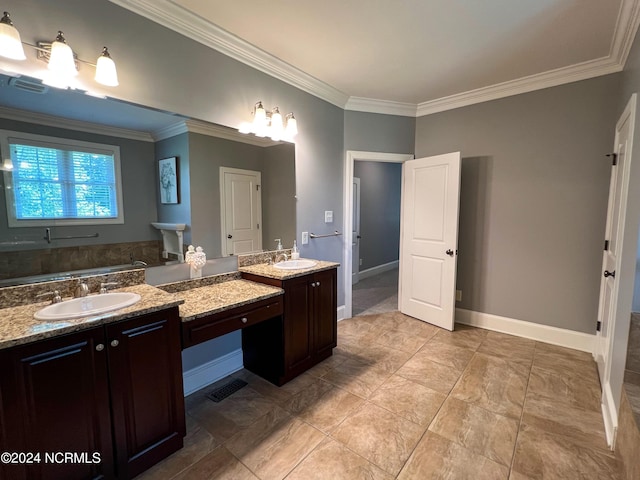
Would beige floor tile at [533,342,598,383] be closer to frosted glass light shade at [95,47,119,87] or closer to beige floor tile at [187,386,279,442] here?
beige floor tile at [187,386,279,442]

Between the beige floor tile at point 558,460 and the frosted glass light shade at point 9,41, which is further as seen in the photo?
the beige floor tile at point 558,460

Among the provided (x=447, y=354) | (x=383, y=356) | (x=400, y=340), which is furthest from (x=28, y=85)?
(x=447, y=354)

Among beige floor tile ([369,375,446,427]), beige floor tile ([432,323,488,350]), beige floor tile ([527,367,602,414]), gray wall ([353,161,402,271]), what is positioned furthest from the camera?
gray wall ([353,161,402,271])

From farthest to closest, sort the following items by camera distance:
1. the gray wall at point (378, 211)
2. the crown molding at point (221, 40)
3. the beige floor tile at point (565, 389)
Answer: the gray wall at point (378, 211) < the beige floor tile at point (565, 389) < the crown molding at point (221, 40)

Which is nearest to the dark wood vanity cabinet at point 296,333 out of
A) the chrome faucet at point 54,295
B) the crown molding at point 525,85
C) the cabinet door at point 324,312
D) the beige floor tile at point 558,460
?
the cabinet door at point 324,312

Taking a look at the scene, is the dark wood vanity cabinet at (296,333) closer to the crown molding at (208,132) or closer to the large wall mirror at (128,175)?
the large wall mirror at (128,175)

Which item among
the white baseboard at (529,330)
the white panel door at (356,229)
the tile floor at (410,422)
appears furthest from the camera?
the white panel door at (356,229)

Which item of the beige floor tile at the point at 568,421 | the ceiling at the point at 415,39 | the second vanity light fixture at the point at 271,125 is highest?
the ceiling at the point at 415,39

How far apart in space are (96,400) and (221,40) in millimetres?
2332

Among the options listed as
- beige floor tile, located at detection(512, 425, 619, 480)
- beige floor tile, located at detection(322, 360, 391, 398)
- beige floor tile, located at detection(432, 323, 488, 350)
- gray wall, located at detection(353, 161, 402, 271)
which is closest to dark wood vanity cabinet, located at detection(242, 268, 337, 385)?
beige floor tile, located at detection(322, 360, 391, 398)

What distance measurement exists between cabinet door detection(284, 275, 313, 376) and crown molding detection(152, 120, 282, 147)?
1.20m

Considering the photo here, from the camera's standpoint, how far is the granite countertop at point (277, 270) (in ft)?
7.32

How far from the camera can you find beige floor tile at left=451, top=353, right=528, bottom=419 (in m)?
2.06

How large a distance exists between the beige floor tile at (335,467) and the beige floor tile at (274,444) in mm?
48
